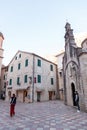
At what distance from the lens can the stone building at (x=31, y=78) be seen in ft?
80.1

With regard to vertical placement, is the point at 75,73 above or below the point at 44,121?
above

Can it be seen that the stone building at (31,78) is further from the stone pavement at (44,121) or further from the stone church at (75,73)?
the stone pavement at (44,121)

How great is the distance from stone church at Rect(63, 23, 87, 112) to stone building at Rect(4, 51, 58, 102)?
8748 mm


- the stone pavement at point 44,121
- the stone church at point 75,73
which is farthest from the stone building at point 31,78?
the stone pavement at point 44,121

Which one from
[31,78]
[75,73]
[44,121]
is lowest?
[44,121]

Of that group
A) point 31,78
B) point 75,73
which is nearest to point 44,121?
point 75,73

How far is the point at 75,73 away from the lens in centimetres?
1441

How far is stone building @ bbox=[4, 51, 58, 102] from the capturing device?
80.1 feet

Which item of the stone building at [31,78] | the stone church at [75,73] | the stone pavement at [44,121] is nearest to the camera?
the stone pavement at [44,121]

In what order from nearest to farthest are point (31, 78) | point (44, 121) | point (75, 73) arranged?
point (44, 121) → point (75, 73) → point (31, 78)

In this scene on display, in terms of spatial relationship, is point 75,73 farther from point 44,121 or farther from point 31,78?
point 31,78

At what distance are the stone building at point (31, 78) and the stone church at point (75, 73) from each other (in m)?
8.75

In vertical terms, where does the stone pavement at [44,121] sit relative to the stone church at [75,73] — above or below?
below

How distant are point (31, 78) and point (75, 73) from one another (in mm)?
11944
